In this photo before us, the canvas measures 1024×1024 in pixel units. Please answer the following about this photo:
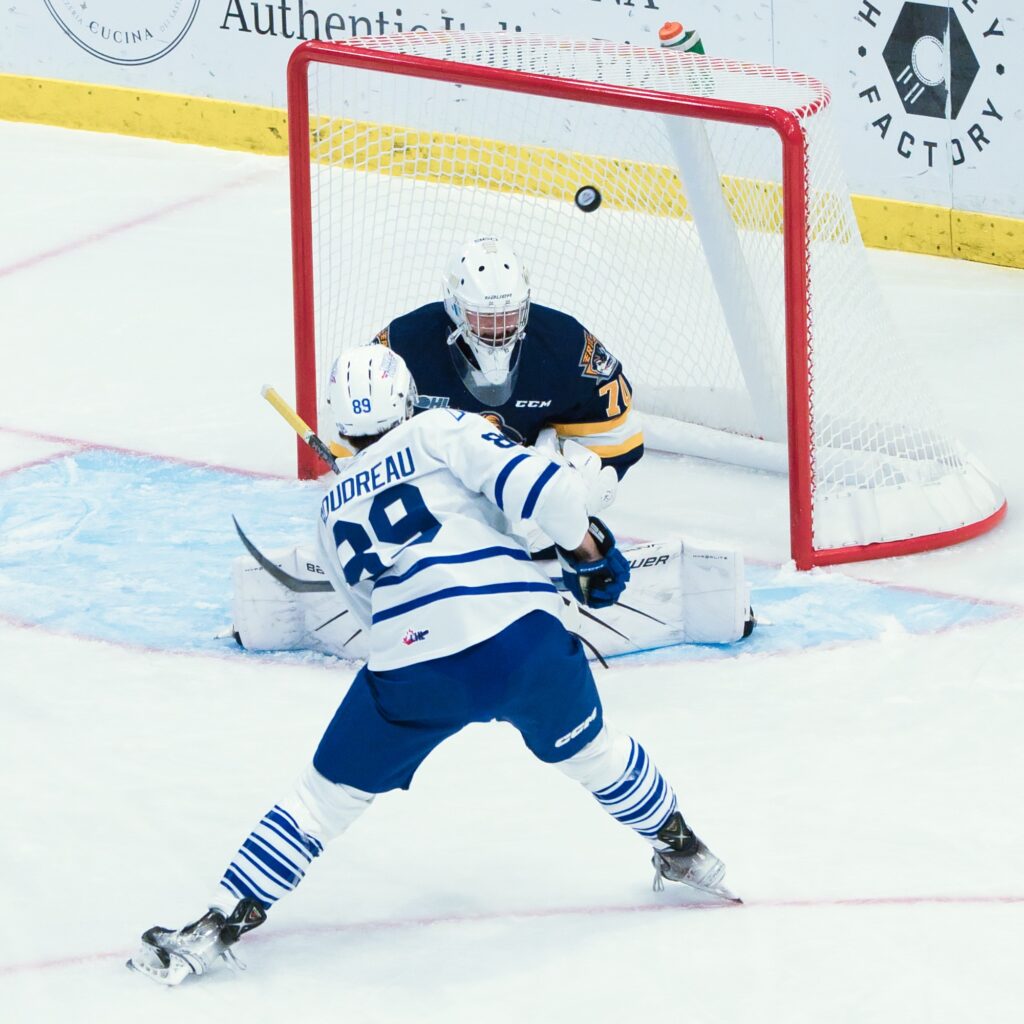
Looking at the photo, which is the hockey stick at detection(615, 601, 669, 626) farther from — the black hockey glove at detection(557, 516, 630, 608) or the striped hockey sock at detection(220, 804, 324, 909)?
the striped hockey sock at detection(220, 804, 324, 909)

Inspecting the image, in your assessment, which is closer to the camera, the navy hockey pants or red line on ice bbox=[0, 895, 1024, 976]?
the navy hockey pants

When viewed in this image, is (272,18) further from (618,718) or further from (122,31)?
(618,718)

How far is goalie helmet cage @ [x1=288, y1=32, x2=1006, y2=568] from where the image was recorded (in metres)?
4.61

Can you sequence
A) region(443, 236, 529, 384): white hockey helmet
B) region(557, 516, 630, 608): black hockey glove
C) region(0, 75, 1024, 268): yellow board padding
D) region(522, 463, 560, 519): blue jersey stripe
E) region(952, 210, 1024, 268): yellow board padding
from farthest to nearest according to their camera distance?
region(952, 210, 1024, 268): yellow board padding → region(0, 75, 1024, 268): yellow board padding → region(443, 236, 529, 384): white hockey helmet → region(557, 516, 630, 608): black hockey glove → region(522, 463, 560, 519): blue jersey stripe

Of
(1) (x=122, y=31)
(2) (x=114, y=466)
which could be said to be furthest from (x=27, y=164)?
(2) (x=114, y=466)

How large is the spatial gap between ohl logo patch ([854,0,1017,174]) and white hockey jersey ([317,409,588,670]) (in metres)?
3.66

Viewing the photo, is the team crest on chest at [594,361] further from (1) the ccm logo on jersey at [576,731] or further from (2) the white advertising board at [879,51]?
(2) the white advertising board at [879,51]

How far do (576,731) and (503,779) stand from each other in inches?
29.4

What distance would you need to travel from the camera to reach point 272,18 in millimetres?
7449

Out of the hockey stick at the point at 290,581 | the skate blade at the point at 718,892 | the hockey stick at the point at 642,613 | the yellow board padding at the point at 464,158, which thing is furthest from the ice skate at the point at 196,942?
the yellow board padding at the point at 464,158

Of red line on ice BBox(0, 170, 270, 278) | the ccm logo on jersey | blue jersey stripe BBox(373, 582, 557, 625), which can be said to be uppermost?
blue jersey stripe BBox(373, 582, 557, 625)

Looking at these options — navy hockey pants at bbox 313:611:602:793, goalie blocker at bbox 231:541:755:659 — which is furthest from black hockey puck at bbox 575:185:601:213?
navy hockey pants at bbox 313:611:602:793

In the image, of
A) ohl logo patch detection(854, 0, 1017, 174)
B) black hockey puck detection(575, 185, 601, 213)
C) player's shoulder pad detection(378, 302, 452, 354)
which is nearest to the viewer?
player's shoulder pad detection(378, 302, 452, 354)

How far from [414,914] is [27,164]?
199 inches
